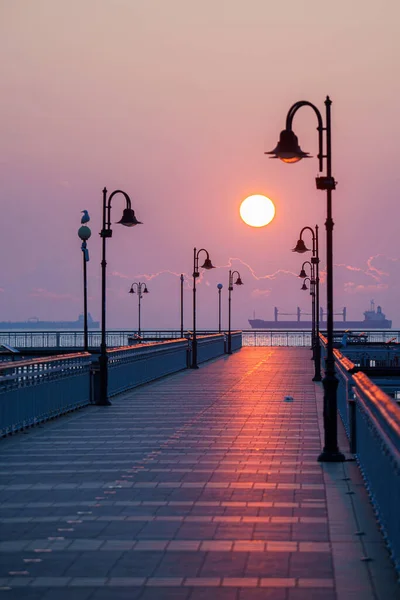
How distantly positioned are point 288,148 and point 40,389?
25.7 feet

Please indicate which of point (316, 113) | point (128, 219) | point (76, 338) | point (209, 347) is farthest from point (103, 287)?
point (76, 338)

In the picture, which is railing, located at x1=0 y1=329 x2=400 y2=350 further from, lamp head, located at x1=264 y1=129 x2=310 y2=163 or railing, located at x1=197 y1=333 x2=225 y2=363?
lamp head, located at x1=264 y1=129 x2=310 y2=163

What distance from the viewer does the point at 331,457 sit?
44.9 feet

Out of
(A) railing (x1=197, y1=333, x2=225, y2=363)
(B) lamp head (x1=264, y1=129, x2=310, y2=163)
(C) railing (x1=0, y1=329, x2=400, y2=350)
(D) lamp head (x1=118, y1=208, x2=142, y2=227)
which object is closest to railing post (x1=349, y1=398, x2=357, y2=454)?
(B) lamp head (x1=264, y1=129, x2=310, y2=163)

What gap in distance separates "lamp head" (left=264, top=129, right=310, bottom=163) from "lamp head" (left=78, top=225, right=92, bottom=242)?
19.7 meters

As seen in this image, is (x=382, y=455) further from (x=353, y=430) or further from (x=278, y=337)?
(x=278, y=337)

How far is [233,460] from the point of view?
1373 centimetres

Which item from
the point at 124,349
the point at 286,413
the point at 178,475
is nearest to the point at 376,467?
the point at 178,475

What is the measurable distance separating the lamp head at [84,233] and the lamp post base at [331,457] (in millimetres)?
19987

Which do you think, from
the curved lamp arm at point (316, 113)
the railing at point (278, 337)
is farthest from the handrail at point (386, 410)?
the railing at point (278, 337)

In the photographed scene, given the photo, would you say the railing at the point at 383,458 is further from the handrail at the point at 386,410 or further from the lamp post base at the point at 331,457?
the lamp post base at the point at 331,457

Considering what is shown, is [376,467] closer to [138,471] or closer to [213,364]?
[138,471]

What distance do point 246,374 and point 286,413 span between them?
52.4ft

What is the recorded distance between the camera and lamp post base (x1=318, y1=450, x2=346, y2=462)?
1366 cm
